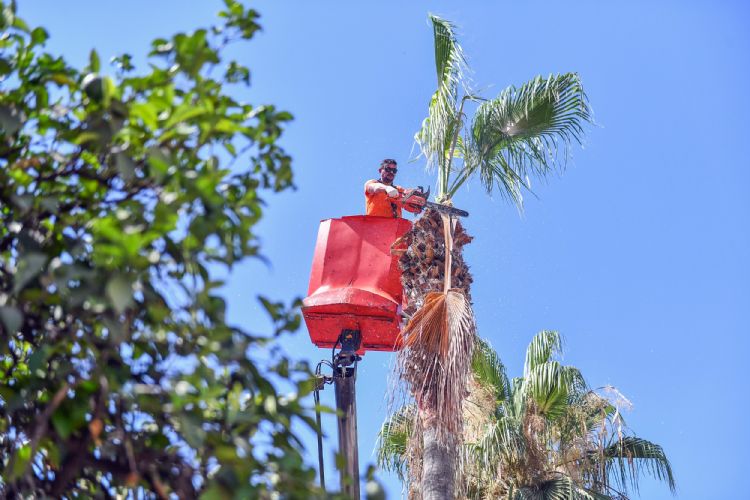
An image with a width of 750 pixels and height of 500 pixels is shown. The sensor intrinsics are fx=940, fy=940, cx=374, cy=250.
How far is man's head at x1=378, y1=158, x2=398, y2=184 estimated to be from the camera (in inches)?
367

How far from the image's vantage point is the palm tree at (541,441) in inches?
516

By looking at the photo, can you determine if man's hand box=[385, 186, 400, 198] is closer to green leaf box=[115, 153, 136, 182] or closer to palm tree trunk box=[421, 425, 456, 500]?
palm tree trunk box=[421, 425, 456, 500]

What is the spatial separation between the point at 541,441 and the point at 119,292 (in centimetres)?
1223

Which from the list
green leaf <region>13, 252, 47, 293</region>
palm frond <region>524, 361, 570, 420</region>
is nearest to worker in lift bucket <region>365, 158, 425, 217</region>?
palm frond <region>524, 361, 570, 420</region>

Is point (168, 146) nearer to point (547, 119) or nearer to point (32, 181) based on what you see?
point (32, 181)

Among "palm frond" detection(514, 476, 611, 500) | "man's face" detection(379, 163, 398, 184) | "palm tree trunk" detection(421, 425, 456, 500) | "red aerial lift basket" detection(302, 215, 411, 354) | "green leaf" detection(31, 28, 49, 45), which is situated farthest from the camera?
"palm frond" detection(514, 476, 611, 500)

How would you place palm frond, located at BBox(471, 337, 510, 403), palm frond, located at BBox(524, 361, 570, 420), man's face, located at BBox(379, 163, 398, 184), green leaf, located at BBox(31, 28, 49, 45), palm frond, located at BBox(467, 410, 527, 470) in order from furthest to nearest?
palm frond, located at BBox(471, 337, 510, 403), palm frond, located at BBox(524, 361, 570, 420), palm frond, located at BBox(467, 410, 527, 470), man's face, located at BBox(379, 163, 398, 184), green leaf, located at BBox(31, 28, 49, 45)

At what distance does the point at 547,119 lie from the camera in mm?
10320

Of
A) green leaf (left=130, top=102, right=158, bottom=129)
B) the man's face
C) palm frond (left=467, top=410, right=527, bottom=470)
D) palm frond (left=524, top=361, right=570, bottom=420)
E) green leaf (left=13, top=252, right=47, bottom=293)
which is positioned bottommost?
green leaf (left=13, top=252, right=47, bottom=293)

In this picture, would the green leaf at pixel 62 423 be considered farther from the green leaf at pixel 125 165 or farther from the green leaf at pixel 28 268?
the green leaf at pixel 125 165

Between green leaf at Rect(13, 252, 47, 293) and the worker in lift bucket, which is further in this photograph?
the worker in lift bucket

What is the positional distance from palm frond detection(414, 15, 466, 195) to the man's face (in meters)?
0.89

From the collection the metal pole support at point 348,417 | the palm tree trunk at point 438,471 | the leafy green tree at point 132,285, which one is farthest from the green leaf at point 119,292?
the palm tree trunk at point 438,471

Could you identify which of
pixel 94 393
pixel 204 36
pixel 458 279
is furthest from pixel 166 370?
pixel 458 279
